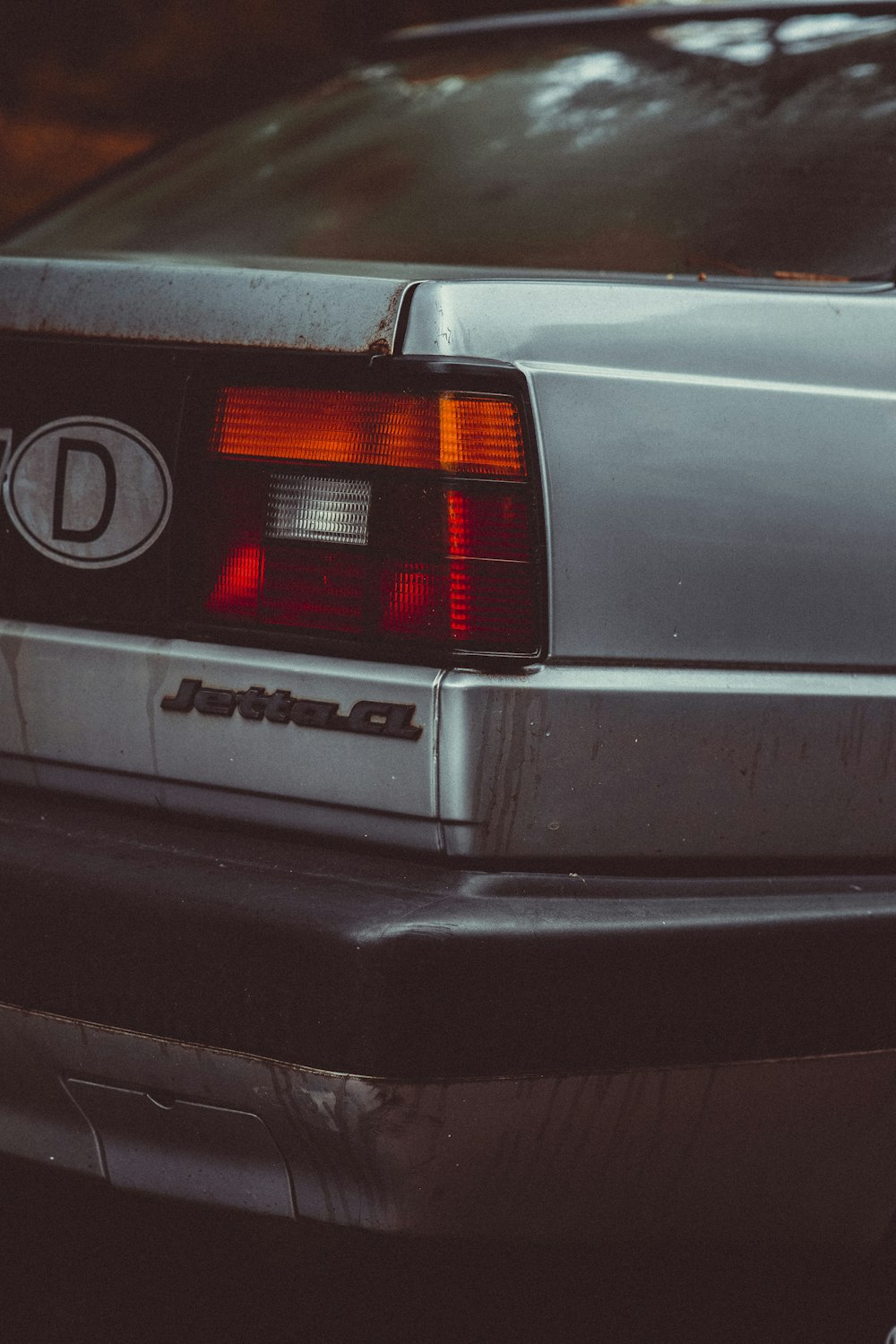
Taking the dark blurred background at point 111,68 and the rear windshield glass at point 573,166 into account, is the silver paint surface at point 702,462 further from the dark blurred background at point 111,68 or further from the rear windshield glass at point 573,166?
the dark blurred background at point 111,68

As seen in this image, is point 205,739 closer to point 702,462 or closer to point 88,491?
point 88,491

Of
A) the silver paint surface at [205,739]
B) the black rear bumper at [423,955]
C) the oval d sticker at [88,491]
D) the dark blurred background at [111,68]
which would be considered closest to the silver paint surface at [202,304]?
the oval d sticker at [88,491]

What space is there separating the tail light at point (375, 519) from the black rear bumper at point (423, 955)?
0.23m

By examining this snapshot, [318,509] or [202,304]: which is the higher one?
[202,304]

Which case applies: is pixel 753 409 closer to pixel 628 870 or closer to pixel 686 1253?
pixel 628 870

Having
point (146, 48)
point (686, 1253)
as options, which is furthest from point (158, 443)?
point (146, 48)

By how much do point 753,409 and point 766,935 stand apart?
529mm

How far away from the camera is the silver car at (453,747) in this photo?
1448mm

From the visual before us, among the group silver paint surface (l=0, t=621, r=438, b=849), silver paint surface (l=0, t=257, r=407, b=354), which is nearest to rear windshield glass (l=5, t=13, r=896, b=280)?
silver paint surface (l=0, t=257, r=407, b=354)

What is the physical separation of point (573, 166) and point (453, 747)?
1.18 meters

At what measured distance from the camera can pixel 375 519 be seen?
1.50 meters

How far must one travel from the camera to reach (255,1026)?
1.44 meters

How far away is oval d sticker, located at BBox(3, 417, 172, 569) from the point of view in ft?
5.19

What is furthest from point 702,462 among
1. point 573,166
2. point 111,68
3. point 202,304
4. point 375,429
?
point 111,68
